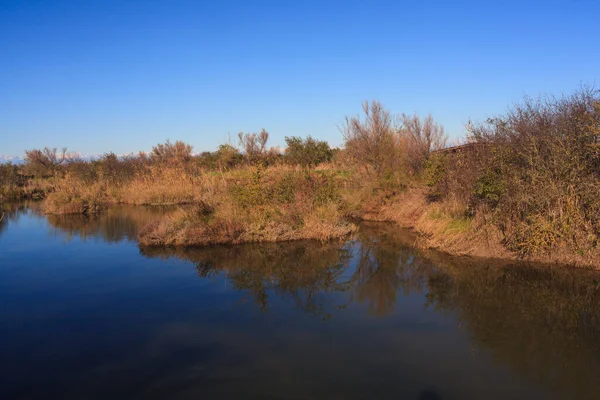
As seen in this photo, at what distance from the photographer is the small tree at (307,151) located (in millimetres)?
35188

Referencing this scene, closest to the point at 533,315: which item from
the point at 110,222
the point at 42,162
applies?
the point at 110,222

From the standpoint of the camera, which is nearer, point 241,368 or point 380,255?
point 241,368

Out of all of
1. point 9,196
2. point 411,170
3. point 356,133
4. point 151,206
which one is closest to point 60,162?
point 9,196

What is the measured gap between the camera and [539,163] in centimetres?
1141

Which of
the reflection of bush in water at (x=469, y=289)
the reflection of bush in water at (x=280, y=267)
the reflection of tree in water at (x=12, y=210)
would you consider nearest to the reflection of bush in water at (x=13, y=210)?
the reflection of tree in water at (x=12, y=210)

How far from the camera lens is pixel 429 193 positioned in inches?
725

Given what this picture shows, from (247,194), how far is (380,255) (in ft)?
18.5

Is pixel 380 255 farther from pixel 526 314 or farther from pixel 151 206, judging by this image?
pixel 151 206

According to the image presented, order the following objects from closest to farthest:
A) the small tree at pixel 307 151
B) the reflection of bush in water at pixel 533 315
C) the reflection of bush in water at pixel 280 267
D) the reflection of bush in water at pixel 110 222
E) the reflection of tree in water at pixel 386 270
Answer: the reflection of bush in water at pixel 533 315
the reflection of tree in water at pixel 386 270
the reflection of bush in water at pixel 280 267
the reflection of bush in water at pixel 110 222
the small tree at pixel 307 151

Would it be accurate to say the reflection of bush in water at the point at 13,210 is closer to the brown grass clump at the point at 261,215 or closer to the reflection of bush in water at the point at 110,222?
the reflection of bush in water at the point at 110,222

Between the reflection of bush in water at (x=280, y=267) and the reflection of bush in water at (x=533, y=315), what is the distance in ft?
8.98

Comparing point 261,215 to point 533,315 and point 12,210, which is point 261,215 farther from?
point 12,210

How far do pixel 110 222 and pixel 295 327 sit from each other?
52.4 feet

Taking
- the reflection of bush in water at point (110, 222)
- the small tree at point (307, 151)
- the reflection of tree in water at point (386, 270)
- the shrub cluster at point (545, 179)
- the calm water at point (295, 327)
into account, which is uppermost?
the small tree at point (307, 151)
